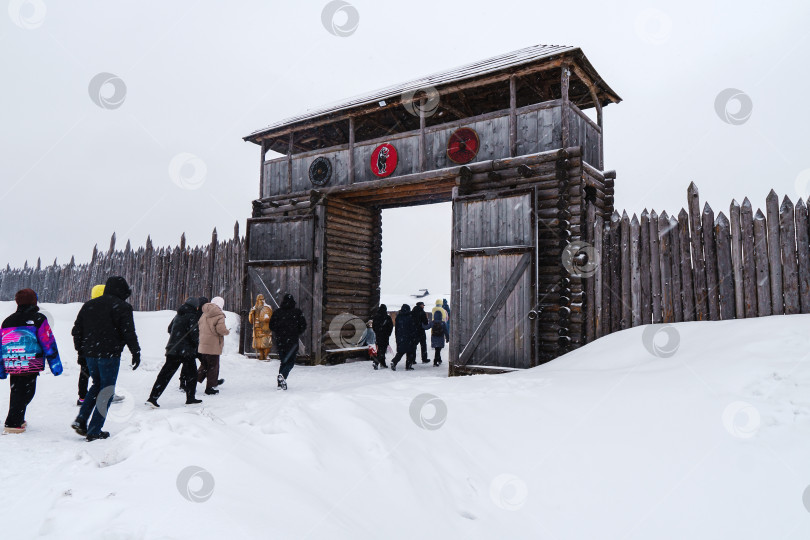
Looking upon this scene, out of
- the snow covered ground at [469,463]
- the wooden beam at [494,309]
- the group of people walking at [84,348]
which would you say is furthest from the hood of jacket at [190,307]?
the wooden beam at [494,309]

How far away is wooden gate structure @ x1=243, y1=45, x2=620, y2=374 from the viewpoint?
954cm

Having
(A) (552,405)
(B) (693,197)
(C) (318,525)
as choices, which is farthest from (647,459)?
(B) (693,197)

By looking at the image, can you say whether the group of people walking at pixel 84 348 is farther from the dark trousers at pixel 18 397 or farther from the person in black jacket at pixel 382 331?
the person in black jacket at pixel 382 331

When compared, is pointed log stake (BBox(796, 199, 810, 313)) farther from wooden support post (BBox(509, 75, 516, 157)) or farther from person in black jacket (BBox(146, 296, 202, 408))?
person in black jacket (BBox(146, 296, 202, 408))

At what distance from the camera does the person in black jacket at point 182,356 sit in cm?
658

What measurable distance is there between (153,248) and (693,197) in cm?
1788

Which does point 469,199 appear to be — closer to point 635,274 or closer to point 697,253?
point 635,274

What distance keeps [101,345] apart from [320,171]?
9204mm

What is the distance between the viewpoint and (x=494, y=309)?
32.0 feet

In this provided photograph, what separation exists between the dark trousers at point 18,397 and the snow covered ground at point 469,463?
215 mm

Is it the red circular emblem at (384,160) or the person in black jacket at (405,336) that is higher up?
the red circular emblem at (384,160)

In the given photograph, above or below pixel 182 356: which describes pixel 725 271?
above

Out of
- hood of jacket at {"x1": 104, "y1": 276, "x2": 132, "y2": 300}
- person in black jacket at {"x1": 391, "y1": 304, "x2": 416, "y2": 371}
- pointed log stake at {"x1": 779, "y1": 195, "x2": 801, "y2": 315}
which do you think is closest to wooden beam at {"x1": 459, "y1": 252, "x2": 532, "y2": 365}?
person in black jacket at {"x1": 391, "y1": 304, "x2": 416, "y2": 371}

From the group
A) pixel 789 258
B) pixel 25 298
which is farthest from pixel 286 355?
pixel 789 258
